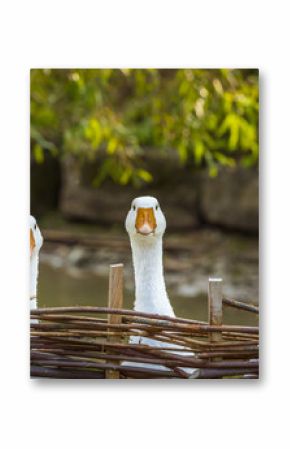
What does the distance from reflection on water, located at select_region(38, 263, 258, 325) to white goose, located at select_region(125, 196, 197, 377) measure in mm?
64

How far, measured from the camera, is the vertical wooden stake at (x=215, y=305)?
7.50 feet

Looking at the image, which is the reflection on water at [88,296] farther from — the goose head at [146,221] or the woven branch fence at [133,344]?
the goose head at [146,221]

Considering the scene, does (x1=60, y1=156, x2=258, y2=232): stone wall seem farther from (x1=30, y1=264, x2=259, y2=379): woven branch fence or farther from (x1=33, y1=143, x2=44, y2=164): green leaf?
(x1=30, y1=264, x2=259, y2=379): woven branch fence

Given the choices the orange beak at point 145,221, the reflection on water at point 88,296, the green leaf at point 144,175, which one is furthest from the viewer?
the green leaf at point 144,175

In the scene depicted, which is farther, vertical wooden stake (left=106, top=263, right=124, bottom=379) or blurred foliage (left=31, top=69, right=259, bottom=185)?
blurred foliage (left=31, top=69, right=259, bottom=185)

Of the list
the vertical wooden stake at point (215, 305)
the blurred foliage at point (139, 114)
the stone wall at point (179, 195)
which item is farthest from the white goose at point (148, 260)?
the stone wall at point (179, 195)

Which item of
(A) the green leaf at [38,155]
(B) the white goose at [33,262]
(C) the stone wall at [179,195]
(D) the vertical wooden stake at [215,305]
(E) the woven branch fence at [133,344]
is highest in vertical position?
(A) the green leaf at [38,155]

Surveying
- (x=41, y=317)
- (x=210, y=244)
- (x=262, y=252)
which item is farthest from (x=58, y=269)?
(x=210, y=244)

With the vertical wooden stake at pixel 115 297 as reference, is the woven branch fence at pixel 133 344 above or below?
below

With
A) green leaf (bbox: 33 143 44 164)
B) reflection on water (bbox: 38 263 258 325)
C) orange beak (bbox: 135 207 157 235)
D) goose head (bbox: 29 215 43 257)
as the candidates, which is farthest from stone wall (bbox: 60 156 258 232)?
orange beak (bbox: 135 207 157 235)

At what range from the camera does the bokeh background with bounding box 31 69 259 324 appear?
273 centimetres

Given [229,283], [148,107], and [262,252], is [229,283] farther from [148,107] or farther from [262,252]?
[262,252]

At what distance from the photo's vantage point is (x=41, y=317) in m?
2.30
